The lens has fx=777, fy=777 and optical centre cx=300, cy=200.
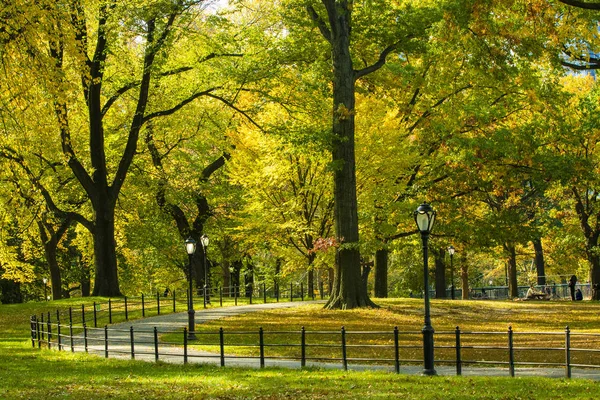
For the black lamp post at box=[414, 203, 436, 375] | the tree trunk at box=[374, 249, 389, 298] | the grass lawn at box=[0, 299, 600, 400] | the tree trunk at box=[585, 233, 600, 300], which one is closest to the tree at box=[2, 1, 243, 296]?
the grass lawn at box=[0, 299, 600, 400]

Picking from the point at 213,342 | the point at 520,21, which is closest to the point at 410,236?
the point at 213,342

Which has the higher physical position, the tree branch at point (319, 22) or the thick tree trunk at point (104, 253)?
the tree branch at point (319, 22)

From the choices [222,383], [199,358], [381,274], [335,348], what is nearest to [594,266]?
[381,274]

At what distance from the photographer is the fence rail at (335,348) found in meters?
16.5

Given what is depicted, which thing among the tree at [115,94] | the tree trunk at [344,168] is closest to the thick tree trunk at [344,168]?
the tree trunk at [344,168]

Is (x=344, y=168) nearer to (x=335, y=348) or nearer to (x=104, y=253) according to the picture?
(x=335, y=348)

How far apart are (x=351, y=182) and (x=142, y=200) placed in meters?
19.1

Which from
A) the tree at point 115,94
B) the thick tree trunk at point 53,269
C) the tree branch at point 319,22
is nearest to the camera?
the tree branch at point 319,22

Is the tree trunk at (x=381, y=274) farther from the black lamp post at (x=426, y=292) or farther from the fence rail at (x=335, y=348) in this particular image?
the black lamp post at (x=426, y=292)

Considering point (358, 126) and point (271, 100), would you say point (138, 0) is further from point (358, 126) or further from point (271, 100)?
point (358, 126)

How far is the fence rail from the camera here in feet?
54.2

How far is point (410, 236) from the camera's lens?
37.7m

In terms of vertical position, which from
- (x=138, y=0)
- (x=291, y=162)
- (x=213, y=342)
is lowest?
(x=213, y=342)

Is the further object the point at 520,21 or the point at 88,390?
the point at 520,21
